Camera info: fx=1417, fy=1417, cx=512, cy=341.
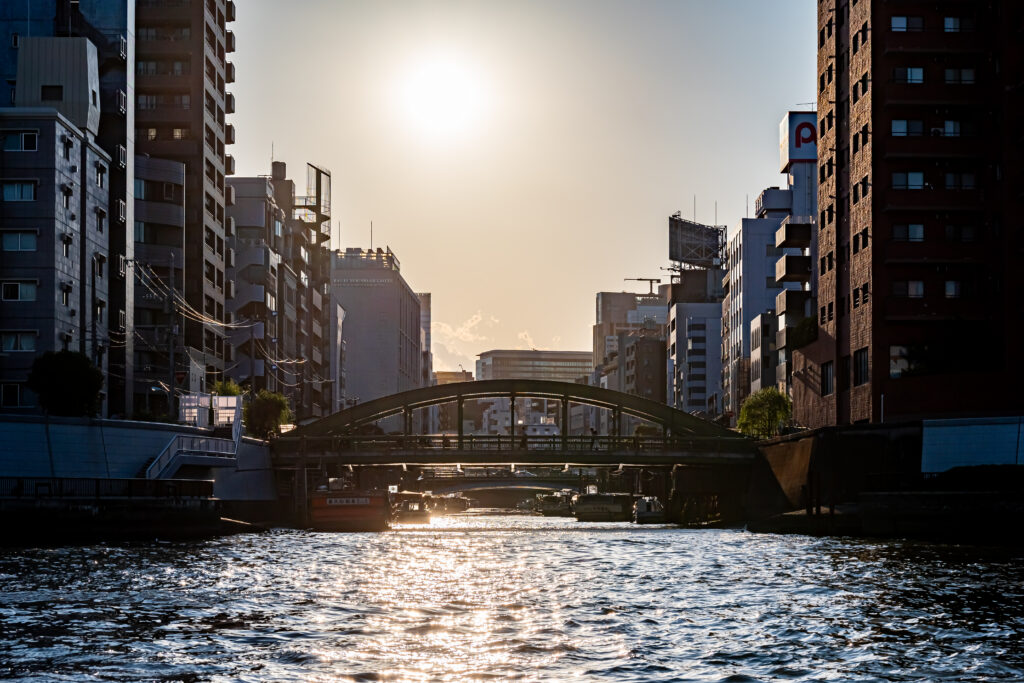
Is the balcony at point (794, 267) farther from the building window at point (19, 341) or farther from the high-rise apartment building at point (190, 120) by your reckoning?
the building window at point (19, 341)

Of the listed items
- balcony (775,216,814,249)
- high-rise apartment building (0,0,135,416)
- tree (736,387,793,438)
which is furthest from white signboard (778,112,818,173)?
high-rise apartment building (0,0,135,416)

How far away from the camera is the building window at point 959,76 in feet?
326

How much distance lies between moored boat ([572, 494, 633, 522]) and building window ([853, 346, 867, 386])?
5007 cm

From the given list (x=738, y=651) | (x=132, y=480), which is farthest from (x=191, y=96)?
(x=738, y=651)

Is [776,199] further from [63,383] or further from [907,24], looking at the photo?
[63,383]

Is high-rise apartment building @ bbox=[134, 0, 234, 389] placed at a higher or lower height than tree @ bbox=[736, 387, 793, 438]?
higher

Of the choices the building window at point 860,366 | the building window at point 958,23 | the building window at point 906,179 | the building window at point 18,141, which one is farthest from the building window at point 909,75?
the building window at point 18,141

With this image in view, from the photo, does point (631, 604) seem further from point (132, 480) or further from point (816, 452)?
point (816, 452)

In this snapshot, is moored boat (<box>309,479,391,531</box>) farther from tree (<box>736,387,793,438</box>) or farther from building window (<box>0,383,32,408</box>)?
tree (<box>736,387,793,438</box>)

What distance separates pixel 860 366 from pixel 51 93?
62545mm

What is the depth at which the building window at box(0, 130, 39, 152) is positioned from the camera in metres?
95.4

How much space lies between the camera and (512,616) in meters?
38.0

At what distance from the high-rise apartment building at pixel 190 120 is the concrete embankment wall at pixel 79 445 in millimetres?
36124

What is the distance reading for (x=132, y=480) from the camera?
76000 mm
